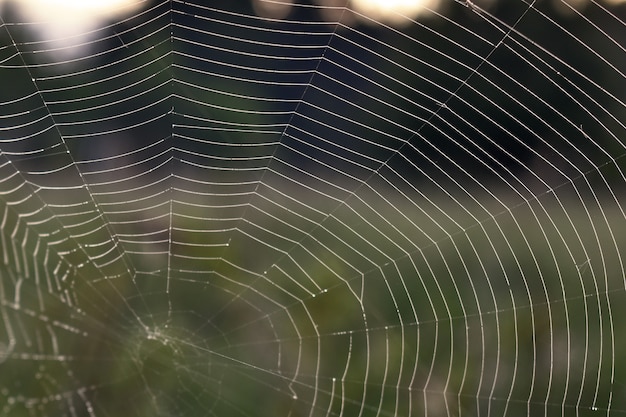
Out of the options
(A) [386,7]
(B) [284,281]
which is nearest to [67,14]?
(A) [386,7]

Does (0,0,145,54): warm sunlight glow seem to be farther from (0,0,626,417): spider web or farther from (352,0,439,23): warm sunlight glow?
(352,0,439,23): warm sunlight glow

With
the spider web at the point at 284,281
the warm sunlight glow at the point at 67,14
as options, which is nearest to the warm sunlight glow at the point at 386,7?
the spider web at the point at 284,281

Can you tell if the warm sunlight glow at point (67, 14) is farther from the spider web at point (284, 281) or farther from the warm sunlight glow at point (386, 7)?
the warm sunlight glow at point (386, 7)

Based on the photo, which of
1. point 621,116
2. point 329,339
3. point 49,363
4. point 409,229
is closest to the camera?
point 49,363

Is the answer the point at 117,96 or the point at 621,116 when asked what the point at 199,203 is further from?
the point at 621,116

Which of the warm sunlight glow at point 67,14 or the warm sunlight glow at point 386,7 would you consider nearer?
the warm sunlight glow at point 386,7

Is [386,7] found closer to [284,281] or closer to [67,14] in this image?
[284,281]

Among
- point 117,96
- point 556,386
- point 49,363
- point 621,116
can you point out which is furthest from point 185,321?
point 621,116

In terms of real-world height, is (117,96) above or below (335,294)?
above

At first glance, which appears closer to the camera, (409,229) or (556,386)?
(556,386)

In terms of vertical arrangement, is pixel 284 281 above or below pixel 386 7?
below

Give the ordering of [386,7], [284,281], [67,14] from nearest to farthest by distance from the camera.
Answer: [284,281] → [386,7] → [67,14]
